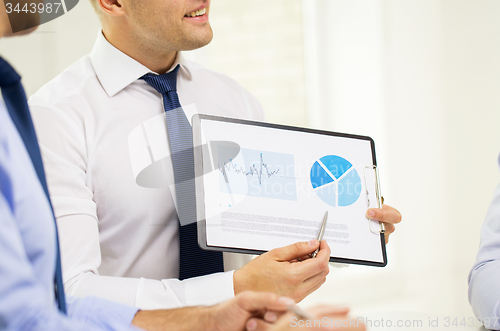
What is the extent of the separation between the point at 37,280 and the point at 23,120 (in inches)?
8.2

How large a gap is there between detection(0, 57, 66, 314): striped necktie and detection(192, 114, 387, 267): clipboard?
1.10 feet

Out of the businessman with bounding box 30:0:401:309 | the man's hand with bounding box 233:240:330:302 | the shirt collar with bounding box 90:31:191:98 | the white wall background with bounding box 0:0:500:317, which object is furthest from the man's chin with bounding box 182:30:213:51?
the white wall background with bounding box 0:0:500:317

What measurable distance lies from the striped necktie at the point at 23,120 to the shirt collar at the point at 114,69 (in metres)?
0.55

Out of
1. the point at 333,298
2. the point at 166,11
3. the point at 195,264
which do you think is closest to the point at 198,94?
the point at 166,11

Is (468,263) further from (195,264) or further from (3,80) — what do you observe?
(3,80)

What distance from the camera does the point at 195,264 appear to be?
1.01 metres

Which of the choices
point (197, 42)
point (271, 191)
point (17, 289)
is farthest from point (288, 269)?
point (197, 42)

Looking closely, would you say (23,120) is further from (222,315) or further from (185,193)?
(185,193)

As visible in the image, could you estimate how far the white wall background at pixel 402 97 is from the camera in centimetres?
257

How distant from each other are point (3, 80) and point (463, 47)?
2733mm

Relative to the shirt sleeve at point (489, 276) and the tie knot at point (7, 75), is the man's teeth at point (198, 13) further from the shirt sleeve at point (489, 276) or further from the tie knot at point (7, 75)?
the shirt sleeve at point (489, 276)

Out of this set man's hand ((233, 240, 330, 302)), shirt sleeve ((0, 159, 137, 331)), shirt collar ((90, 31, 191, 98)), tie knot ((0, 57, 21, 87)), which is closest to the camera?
shirt sleeve ((0, 159, 137, 331))

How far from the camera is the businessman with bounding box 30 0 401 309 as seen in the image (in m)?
0.90
